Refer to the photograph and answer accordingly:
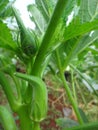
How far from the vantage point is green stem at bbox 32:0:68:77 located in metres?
0.30

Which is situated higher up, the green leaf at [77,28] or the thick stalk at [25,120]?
the green leaf at [77,28]

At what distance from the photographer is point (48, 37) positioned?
1.06 ft

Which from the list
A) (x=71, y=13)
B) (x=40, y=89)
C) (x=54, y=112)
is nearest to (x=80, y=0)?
(x=71, y=13)

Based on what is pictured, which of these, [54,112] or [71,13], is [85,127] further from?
[54,112]

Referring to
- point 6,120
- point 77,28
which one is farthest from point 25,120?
point 77,28

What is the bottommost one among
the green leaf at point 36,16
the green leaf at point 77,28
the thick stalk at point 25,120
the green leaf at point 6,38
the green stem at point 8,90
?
the thick stalk at point 25,120

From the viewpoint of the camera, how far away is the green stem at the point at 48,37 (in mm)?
296

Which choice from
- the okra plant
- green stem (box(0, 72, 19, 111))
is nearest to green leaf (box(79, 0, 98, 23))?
the okra plant

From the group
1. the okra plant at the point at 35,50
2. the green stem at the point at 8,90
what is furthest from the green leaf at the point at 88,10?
the green stem at the point at 8,90

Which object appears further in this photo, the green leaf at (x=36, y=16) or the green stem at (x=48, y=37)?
the green leaf at (x=36, y=16)

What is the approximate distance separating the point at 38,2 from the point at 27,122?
166 millimetres

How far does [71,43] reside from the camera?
0.46 meters

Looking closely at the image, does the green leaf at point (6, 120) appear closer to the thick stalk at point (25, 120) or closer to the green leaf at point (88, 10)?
the thick stalk at point (25, 120)

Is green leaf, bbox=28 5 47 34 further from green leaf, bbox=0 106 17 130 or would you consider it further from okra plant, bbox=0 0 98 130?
green leaf, bbox=0 106 17 130
